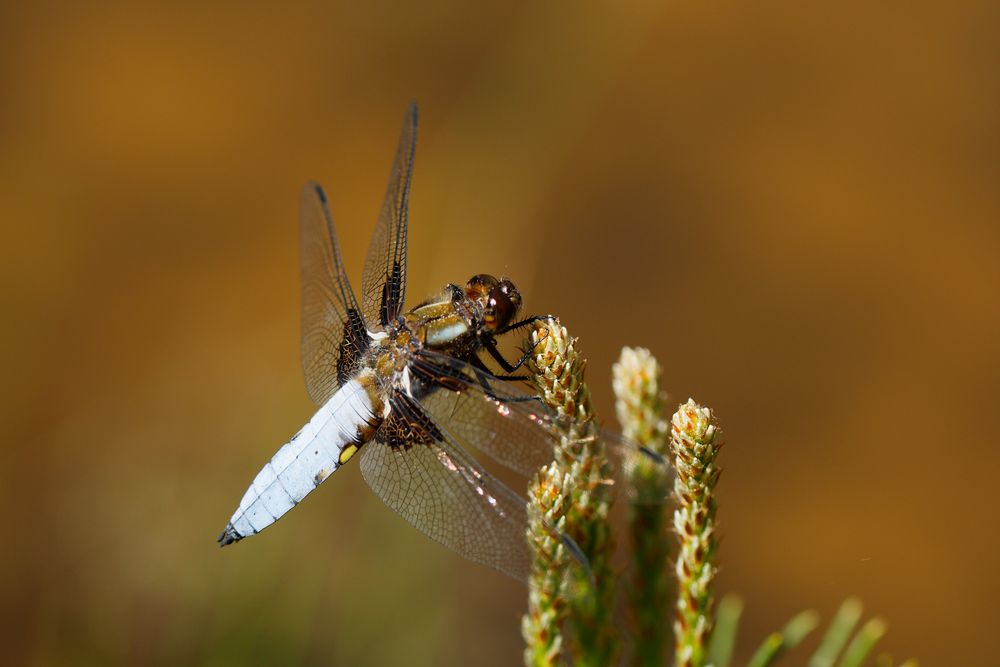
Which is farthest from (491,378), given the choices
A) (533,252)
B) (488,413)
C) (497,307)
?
(533,252)

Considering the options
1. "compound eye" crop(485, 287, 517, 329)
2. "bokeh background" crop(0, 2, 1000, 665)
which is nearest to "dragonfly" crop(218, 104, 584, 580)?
"compound eye" crop(485, 287, 517, 329)

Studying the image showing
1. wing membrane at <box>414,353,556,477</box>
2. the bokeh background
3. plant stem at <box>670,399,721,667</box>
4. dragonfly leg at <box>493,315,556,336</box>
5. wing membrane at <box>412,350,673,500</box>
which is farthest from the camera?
the bokeh background

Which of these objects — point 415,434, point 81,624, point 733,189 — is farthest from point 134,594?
point 733,189

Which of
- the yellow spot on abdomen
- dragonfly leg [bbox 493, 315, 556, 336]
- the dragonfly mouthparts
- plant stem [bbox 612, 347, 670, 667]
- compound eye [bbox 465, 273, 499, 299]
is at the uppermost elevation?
compound eye [bbox 465, 273, 499, 299]

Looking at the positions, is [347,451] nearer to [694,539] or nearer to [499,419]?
[499,419]

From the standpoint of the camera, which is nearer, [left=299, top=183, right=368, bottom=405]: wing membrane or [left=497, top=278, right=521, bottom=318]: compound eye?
[left=497, top=278, right=521, bottom=318]: compound eye

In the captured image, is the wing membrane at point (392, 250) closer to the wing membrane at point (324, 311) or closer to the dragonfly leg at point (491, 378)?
the wing membrane at point (324, 311)

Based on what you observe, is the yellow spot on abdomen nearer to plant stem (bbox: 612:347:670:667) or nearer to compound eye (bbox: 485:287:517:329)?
compound eye (bbox: 485:287:517:329)

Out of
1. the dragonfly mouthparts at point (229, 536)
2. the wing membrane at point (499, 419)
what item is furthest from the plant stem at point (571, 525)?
the dragonfly mouthparts at point (229, 536)
